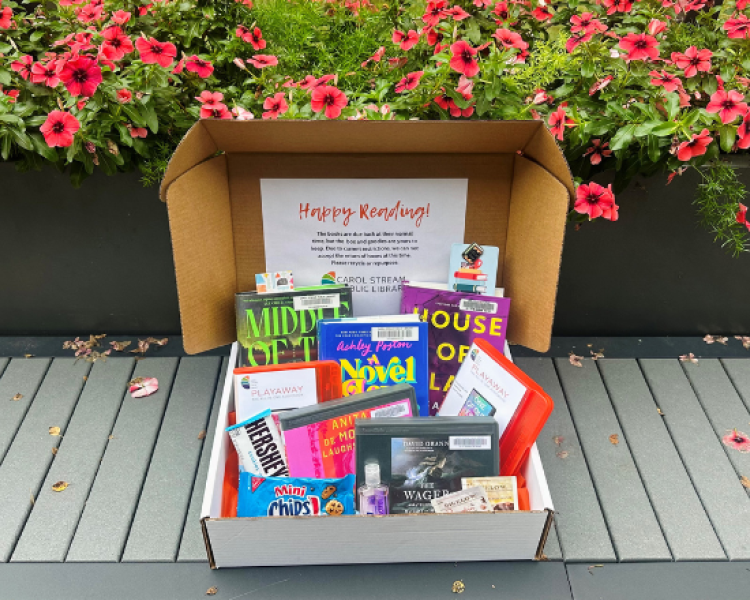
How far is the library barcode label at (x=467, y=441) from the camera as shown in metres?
1.09

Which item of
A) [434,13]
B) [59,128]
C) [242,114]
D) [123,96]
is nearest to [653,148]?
[434,13]

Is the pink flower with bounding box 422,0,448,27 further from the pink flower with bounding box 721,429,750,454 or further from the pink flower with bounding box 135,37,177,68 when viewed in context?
the pink flower with bounding box 721,429,750,454

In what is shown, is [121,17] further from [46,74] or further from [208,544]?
[208,544]

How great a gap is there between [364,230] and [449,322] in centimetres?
29

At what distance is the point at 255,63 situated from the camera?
53.9 inches

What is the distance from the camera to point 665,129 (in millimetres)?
1271

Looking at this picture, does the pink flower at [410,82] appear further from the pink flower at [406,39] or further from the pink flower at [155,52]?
the pink flower at [155,52]

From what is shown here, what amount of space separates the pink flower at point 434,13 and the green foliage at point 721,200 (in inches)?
30.0

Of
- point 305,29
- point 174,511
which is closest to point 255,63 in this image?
point 305,29

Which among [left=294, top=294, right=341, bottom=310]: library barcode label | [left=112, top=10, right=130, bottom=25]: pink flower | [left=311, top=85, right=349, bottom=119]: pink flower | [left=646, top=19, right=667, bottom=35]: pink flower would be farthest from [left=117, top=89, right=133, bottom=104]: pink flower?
[left=646, top=19, right=667, bottom=35]: pink flower

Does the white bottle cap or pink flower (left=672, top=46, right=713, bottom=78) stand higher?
pink flower (left=672, top=46, right=713, bottom=78)

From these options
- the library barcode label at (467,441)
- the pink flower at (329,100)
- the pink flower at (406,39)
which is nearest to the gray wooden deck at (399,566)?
the library barcode label at (467,441)

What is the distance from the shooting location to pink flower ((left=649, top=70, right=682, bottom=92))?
128 centimetres

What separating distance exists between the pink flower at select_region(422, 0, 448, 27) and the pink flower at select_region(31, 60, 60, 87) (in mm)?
837
